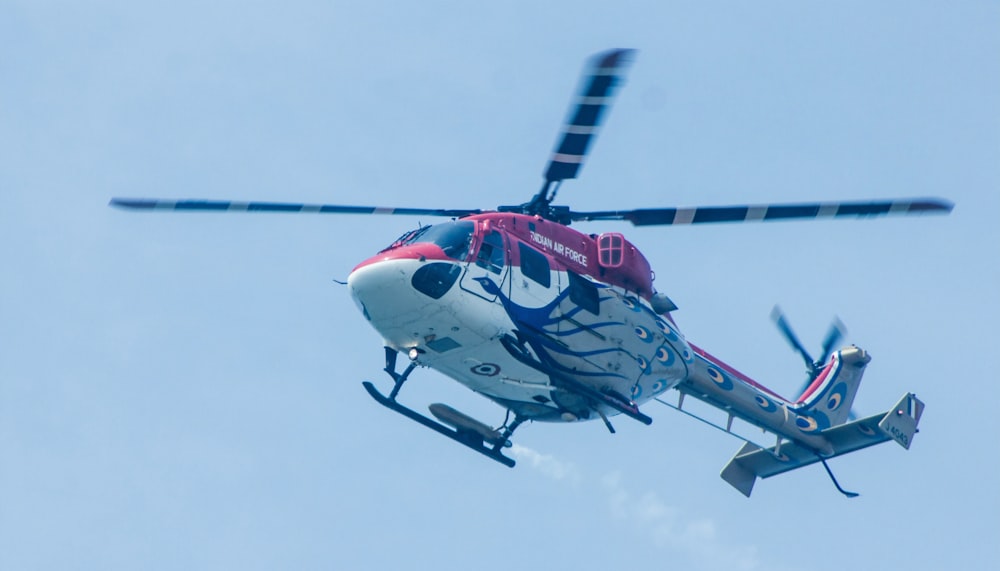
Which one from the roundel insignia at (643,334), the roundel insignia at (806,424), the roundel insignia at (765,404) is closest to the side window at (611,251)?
the roundel insignia at (643,334)

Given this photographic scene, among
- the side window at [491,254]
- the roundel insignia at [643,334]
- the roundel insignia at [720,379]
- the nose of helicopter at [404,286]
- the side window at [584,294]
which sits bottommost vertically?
the roundel insignia at [720,379]

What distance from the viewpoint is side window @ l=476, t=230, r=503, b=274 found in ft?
80.4

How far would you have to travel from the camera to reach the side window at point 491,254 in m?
24.5

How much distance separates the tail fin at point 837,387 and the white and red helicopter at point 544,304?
240cm

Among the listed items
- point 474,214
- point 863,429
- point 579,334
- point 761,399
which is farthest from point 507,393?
point 863,429

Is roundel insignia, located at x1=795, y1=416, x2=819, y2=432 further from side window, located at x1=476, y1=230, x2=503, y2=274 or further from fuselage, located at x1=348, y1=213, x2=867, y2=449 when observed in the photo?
side window, located at x1=476, y1=230, x2=503, y2=274

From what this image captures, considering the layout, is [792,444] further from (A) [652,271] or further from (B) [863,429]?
(A) [652,271]

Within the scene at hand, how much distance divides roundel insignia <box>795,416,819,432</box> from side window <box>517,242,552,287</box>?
26.0ft

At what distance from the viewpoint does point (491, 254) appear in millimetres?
24688

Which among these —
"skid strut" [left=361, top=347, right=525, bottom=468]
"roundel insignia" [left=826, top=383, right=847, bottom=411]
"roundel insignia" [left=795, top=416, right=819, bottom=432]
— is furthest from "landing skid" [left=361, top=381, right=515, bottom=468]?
"roundel insignia" [left=826, top=383, right=847, bottom=411]

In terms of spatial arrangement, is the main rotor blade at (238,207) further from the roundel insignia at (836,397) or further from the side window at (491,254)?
the roundel insignia at (836,397)

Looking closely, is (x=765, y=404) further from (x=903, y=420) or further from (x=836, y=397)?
(x=836, y=397)

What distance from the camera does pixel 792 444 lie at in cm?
3027

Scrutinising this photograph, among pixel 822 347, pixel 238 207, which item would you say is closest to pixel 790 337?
pixel 822 347
